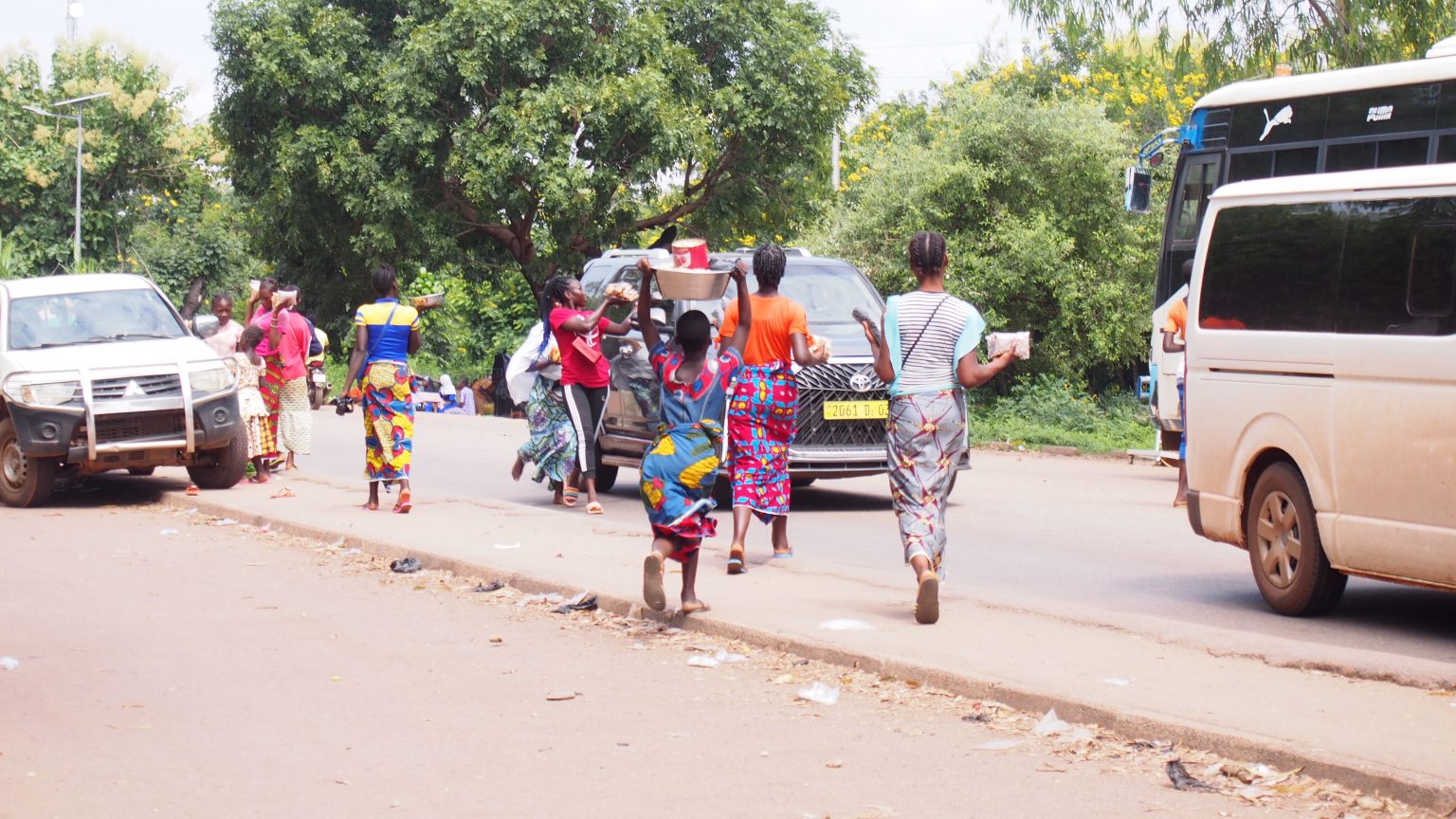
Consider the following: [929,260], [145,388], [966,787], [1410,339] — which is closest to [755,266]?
[929,260]

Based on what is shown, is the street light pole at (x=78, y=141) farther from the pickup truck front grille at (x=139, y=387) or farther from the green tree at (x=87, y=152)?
the pickup truck front grille at (x=139, y=387)

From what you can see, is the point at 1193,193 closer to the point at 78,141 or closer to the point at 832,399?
the point at 832,399

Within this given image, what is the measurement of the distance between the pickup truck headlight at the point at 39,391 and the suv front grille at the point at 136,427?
0.28 metres

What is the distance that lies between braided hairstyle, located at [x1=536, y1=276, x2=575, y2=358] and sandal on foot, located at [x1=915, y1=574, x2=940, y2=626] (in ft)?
19.3

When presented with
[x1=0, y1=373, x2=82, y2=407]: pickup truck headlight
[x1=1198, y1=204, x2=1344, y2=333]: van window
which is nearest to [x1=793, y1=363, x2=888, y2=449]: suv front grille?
[x1=1198, y1=204, x2=1344, y2=333]: van window

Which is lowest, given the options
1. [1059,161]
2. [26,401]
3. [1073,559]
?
[1073,559]

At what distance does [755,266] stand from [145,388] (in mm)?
6562

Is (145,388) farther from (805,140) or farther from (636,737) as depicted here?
(805,140)

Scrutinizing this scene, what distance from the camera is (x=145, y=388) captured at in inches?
555

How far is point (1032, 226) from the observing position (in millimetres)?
24969

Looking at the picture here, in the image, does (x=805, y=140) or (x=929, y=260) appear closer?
(x=929, y=260)

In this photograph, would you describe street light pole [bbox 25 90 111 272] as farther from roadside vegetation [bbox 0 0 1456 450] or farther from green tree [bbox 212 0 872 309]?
green tree [bbox 212 0 872 309]

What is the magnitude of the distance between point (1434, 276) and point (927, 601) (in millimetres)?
2761

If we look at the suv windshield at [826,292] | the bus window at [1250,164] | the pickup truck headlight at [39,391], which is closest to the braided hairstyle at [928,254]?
the suv windshield at [826,292]
